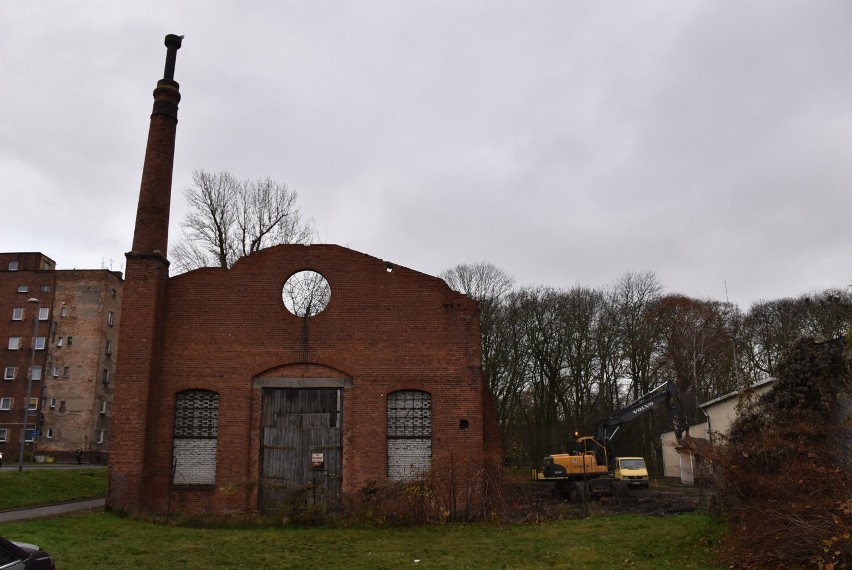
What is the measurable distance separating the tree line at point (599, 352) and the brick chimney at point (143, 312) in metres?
23.8

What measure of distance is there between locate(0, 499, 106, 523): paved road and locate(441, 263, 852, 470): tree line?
24.1 meters

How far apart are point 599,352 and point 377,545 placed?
30120 millimetres

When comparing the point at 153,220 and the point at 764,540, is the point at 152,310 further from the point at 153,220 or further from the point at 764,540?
the point at 764,540

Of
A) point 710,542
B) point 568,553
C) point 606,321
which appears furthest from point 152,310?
point 606,321

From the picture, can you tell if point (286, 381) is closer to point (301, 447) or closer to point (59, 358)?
point (301, 447)

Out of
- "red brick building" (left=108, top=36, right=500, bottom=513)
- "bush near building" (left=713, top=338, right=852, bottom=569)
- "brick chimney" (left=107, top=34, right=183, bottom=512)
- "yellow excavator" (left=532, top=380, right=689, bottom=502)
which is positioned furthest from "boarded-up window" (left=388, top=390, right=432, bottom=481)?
"yellow excavator" (left=532, top=380, right=689, bottom=502)

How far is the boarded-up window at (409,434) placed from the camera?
17.2 meters

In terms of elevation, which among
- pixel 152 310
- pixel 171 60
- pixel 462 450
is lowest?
pixel 462 450

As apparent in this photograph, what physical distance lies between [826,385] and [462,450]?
883 cm

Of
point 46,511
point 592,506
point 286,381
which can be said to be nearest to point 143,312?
point 286,381

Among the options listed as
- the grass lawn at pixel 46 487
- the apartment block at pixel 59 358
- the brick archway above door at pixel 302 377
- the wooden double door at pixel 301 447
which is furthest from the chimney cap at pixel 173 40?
the apartment block at pixel 59 358

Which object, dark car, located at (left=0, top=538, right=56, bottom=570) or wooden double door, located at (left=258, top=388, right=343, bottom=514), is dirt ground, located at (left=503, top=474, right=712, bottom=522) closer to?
wooden double door, located at (left=258, top=388, right=343, bottom=514)

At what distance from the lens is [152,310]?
1712 centimetres

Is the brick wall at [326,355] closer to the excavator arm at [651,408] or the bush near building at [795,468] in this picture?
the excavator arm at [651,408]
